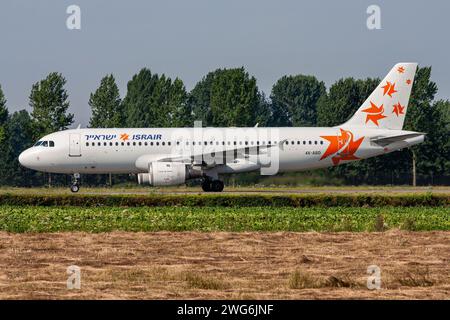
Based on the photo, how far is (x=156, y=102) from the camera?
10694 cm

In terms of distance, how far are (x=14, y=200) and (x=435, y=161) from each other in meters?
52.3

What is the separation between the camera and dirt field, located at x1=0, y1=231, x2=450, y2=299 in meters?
21.7

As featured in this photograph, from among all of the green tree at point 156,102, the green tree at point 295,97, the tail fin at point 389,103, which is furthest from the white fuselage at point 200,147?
the green tree at point 295,97

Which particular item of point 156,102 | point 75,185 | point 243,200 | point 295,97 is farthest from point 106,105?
point 295,97

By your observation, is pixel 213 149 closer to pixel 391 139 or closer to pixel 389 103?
pixel 391 139

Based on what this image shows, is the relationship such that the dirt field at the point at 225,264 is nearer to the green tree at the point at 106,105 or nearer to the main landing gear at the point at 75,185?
the main landing gear at the point at 75,185

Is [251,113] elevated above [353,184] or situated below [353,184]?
above

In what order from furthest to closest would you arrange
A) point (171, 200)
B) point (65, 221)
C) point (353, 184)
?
point (353, 184) → point (171, 200) → point (65, 221)

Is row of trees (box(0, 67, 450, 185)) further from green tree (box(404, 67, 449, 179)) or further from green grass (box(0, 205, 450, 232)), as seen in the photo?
green grass (box(0, 205, 450, 232))

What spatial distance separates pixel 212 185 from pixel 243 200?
1213cm

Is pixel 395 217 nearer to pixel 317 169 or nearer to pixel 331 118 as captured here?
pixel 317 169

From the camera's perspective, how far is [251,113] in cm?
9825

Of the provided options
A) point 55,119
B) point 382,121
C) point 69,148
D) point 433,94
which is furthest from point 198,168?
point 433,94

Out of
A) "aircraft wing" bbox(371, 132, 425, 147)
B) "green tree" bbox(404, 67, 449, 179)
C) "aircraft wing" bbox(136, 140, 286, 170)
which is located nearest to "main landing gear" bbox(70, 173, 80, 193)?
"aircraft wing" bbox(136, 140, 286, 170)
